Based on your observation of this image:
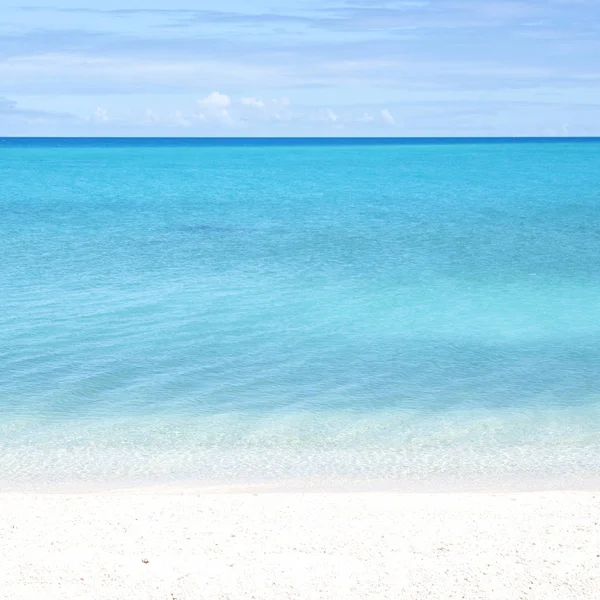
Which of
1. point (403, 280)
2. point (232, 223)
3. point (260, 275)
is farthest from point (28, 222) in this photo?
point (403, 280)

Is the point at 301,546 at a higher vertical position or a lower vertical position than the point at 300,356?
higher

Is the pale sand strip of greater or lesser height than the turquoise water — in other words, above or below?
above

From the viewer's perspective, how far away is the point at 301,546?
8.88 m

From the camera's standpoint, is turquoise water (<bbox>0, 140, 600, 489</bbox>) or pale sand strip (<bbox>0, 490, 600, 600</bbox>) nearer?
pale sand strip (<bbox>0, 490, 600, 600</bbox>)

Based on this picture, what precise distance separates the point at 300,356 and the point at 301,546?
8199mm

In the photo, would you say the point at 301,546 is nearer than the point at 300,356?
Yes

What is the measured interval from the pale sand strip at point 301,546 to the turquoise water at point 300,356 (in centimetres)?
122

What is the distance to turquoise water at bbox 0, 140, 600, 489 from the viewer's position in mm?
12211

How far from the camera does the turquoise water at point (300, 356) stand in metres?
12.2

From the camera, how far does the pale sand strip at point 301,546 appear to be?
26.1 feet

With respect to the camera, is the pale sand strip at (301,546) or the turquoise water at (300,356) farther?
the turquoise water at (300,356)

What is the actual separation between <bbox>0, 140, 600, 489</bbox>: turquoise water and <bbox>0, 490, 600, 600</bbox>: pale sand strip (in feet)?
4.01

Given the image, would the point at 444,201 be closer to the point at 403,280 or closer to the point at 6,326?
the point at 403,280

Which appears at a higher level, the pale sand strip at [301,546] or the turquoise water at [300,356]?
the pale sand strip at [301,546]
